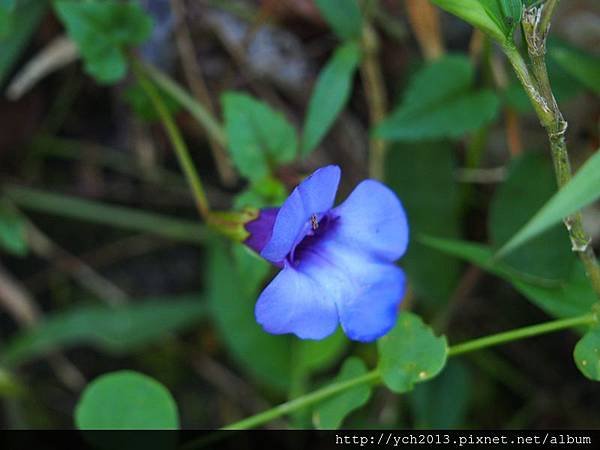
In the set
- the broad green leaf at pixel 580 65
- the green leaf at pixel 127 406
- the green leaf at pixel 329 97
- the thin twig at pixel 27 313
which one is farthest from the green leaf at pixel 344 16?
the thin twig at pixel 27 313

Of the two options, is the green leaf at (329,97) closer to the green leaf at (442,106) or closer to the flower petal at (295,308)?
the green leaf at (442,106)

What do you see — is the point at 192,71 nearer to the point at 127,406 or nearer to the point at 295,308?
the point at 127,406

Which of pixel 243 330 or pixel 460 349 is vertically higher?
pixel 460 349

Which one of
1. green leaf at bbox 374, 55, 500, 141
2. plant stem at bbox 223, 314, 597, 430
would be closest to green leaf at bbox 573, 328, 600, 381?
plant stem at bbox 223, 314, 597, 430

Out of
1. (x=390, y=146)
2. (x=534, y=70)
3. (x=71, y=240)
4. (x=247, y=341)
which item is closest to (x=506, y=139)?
(x=390, y=146)

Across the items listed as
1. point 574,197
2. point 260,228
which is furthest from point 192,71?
point 574,197

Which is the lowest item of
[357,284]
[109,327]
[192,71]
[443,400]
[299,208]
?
[443,400]
